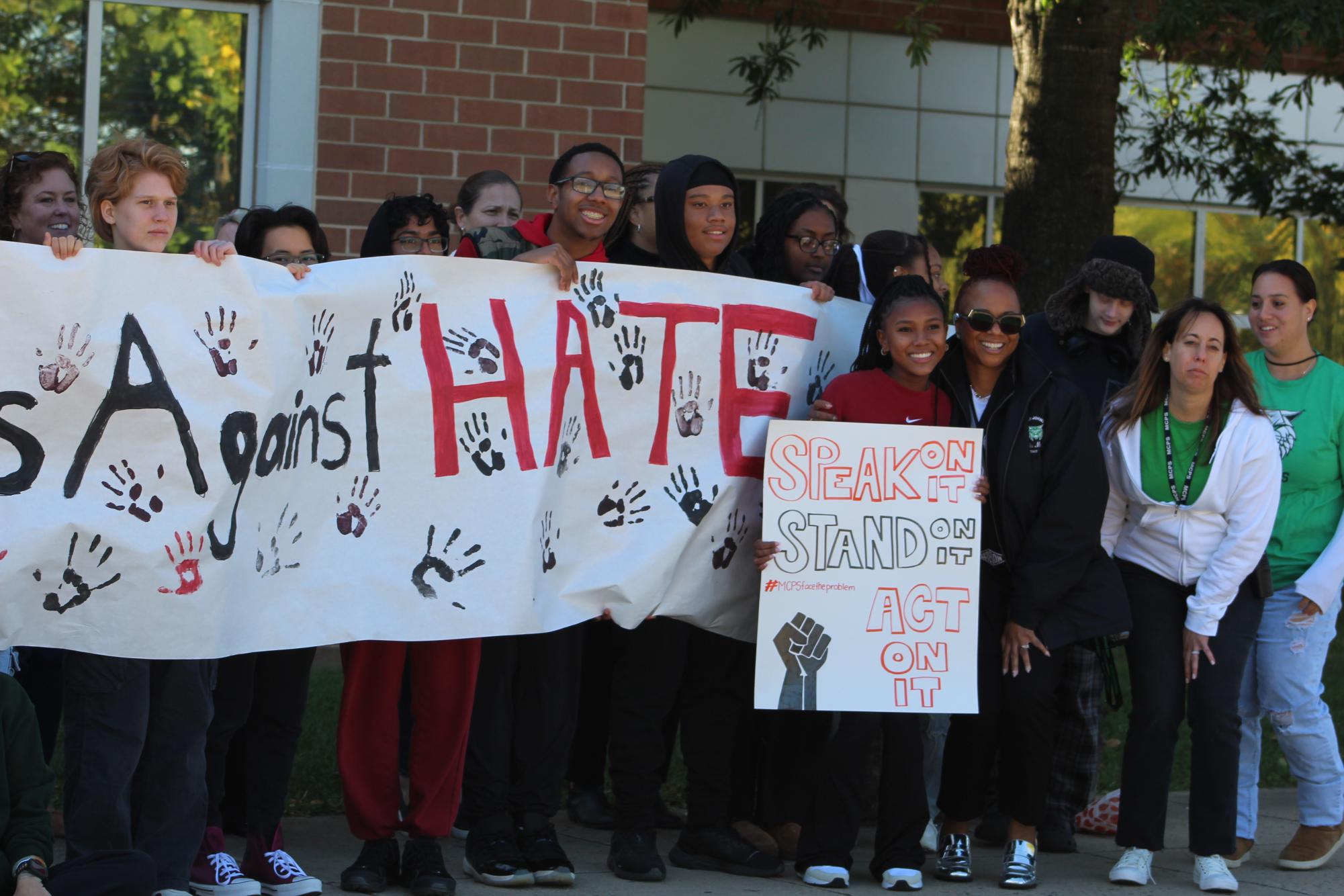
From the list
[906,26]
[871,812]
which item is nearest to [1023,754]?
[871,812]

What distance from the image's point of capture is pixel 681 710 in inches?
213

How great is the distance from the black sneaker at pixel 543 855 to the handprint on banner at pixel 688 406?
130 cm

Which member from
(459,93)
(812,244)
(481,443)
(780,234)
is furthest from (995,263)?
(459,93)

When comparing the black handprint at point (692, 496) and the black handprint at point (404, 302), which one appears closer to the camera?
the black handprint at point (404, 302)

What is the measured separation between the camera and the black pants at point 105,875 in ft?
12.8

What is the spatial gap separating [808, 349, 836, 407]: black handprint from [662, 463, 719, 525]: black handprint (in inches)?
21.2

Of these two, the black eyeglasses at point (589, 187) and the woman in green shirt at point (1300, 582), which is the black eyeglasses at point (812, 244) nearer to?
the black eyeglasses at point (589, 187)

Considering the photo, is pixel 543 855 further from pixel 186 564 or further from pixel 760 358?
pixel 760 358

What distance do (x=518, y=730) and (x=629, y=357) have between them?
1213 millimetres

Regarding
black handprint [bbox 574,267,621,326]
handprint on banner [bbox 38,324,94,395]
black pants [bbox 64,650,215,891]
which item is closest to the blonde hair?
handprint on banner [bbox 38,324,94,395]

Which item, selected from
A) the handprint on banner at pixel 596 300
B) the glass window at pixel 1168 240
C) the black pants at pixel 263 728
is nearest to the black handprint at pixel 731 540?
the handprint on banner at pixel 596 300

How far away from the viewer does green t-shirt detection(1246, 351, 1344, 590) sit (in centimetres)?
564

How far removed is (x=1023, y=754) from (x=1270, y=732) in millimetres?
3478

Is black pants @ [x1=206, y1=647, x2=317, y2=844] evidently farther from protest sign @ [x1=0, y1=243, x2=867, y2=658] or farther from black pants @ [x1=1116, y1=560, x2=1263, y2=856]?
black pants @ [x1=1116, y1=560, x2=1263, y2=856]
